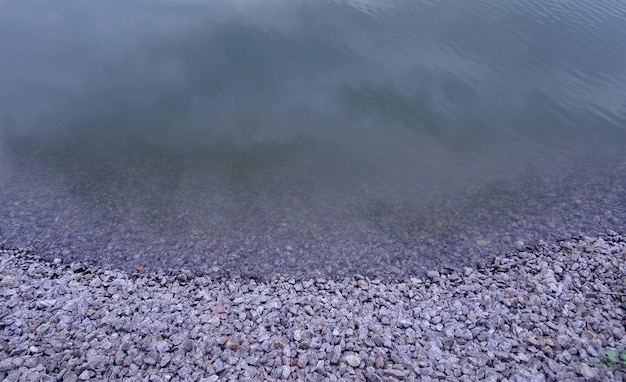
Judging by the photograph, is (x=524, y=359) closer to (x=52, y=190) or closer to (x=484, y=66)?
(x=52, y=190)

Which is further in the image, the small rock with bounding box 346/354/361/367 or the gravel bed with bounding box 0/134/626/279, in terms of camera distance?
the gravel bed with bounding box 0/134/626/279

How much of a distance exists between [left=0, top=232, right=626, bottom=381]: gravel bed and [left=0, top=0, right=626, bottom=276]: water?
103 cm

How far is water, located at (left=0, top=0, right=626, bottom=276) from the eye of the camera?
13047 millimetres

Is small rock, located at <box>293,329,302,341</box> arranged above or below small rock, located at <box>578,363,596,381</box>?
below

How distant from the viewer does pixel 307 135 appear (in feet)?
59.0

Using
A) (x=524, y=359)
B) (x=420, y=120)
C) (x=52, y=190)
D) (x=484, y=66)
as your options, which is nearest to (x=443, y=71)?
(x=484, y=66)

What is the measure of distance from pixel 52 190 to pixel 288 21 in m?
16.8

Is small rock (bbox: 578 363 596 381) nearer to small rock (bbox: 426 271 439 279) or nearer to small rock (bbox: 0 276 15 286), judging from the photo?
small rock (bbox: 426 271 439 279)

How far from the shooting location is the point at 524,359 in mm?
9047

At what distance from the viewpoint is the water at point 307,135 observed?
13.0 m

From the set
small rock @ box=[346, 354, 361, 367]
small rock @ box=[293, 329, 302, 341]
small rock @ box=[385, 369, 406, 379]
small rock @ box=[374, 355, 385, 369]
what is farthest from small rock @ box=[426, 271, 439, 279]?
small rock @ box=[293, 329, 302, 341]

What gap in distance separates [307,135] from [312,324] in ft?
32.1

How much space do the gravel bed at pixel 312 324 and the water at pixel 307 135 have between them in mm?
1027

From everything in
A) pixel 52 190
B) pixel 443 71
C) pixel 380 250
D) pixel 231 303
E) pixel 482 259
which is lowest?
pixel 52 190
